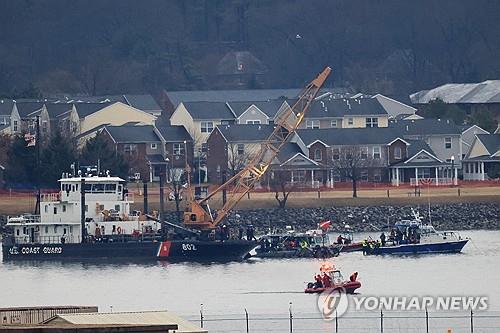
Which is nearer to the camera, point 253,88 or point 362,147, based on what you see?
point 362,147

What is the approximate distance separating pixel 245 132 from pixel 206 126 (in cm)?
797

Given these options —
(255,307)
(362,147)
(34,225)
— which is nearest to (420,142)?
(362,147)

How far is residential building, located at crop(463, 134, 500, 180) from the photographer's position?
111 meters

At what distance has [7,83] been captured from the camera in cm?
16262

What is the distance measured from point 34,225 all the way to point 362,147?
3202 centimetres

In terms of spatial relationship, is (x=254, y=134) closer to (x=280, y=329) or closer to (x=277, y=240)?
(x=277, y=240)

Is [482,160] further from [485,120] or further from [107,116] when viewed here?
[107,116]

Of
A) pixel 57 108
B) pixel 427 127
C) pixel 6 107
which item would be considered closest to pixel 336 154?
pixel 427 127

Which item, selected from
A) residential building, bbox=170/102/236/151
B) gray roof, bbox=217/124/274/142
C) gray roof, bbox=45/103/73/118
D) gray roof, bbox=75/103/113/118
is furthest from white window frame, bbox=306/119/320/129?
gray roof, bbox=45/103/73/118

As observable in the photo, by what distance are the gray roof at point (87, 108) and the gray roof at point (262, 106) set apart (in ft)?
25.1

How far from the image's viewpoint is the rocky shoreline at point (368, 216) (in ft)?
311

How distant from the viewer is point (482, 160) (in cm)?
11106

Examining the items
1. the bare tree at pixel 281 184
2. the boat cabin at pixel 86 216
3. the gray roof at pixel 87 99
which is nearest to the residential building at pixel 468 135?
the bare tree at pixel 281 184

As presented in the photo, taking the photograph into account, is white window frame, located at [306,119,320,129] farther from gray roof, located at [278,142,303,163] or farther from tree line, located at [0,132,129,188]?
tree line, located at [0,132,129,188]
